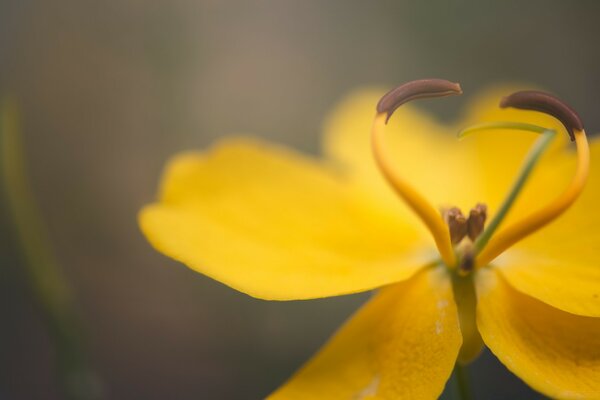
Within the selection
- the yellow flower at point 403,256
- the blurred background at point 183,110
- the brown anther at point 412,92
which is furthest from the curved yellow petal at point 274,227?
the blurred background at point 183,110

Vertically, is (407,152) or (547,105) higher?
(547,105)

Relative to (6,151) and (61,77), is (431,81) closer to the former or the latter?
(6,151)

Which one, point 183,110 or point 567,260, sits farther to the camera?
point 183,110

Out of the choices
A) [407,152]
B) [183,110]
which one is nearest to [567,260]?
[407,152]

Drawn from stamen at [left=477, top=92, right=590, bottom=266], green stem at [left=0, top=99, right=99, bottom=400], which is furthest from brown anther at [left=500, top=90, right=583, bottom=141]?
green stem at [left=0, top=99, right=99, bottom=400]

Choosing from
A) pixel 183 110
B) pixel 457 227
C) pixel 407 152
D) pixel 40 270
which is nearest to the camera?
pixel 457 227

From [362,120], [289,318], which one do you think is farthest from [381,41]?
[362,120]

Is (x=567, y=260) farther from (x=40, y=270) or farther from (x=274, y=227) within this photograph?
(x=40, y=270)
